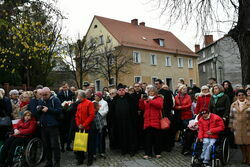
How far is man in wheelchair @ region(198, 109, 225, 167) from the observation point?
19.7 ft

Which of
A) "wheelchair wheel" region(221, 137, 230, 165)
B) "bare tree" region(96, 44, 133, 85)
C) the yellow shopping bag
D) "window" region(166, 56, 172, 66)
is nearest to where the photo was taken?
"wheelchair wheel" region(221, 137, 230, 165)

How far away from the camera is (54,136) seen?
21.3ft

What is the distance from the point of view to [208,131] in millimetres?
6184

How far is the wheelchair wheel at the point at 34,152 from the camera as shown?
6241mm

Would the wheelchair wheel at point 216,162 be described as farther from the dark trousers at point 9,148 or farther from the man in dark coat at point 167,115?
the dark trousers at point 9,148

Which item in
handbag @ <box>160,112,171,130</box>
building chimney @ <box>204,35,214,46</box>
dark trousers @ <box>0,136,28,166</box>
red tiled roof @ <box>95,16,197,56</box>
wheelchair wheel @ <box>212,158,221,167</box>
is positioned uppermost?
red tiled roof @ <box>95,16,197,56</box>

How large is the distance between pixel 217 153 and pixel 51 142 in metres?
3.87

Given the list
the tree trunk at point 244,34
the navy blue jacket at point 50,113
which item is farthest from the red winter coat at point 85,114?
the tree trunk at point 244,34

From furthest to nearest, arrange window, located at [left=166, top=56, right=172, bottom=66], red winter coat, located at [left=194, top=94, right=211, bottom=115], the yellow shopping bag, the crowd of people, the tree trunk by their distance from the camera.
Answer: window, located at [left=166, top=56, right=172, bottom=66] < the tree trunk < red winter coat, located at [left=194, top=94, right=211, bottom=115] < the yellow shopping bag < the crowd of people

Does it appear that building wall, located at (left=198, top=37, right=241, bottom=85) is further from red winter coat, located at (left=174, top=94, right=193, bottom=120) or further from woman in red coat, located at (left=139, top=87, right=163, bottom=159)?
woman in red coat, located at (left=139, top=87, right=163, bottom=159)

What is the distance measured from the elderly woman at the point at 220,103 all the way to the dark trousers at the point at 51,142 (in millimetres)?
4132

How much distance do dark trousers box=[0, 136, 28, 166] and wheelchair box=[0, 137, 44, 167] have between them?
83mm

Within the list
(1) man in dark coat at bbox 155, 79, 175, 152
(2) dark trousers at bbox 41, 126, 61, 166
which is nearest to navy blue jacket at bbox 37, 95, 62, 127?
(2) dark trousers at bbox 41, 126, 61, 166

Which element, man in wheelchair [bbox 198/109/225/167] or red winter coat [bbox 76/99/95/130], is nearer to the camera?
man in wheelchair [bbox 198/109/225/167]
